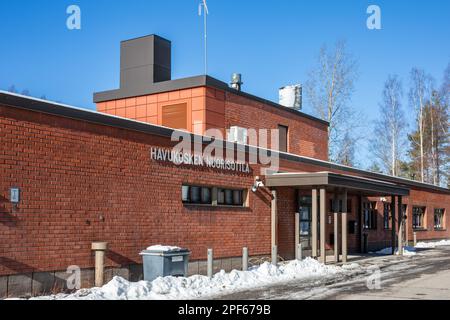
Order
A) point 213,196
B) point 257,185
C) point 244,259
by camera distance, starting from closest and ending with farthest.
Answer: point 244,259 → point 213,196 → point 257,185

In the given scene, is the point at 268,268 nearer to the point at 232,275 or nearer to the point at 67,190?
the point at 232,275

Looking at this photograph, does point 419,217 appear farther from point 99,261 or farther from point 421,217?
point 99,261

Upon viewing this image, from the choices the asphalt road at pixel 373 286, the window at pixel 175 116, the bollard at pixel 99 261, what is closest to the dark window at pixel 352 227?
the asphalt road at pixel 373 286

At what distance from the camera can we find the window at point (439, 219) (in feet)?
126

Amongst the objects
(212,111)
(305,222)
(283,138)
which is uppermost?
(212,111)

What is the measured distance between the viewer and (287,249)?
20875 millimetres

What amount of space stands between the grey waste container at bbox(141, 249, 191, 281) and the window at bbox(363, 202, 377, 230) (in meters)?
16.9

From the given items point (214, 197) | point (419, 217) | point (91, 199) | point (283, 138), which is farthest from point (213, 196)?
point (419, 217)

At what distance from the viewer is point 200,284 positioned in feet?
45.0

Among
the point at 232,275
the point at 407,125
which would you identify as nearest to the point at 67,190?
the point at 232,275

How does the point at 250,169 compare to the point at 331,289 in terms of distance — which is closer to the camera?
the point at 331,289

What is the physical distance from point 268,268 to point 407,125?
33293mm

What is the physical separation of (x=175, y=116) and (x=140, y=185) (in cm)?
840

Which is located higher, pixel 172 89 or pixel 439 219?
pixel 172 89
